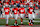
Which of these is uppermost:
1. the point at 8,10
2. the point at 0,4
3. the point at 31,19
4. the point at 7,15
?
the point at 0,4

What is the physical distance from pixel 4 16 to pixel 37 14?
73 centimetres

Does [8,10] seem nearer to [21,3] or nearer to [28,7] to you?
[21,3]

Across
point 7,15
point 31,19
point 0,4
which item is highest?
point 0,4

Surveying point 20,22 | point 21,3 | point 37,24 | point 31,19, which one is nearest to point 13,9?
point 21,3

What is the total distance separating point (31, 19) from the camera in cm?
135

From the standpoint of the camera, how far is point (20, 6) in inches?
54.5

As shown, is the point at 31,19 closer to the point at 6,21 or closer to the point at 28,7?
the point at 28,7

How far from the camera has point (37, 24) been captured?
1.32 m

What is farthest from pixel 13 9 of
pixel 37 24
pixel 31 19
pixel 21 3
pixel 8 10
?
pixel 37 24

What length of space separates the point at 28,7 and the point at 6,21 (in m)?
0.58

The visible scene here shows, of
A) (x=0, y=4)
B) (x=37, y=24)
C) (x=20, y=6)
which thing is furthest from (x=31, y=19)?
(x=0, y=4)

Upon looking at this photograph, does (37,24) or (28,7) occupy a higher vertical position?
(28,7)

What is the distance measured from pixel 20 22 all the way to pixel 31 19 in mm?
253

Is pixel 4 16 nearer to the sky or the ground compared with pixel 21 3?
nearer to the ground
